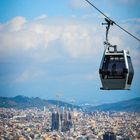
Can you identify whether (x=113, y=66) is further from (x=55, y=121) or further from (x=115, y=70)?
(x=55, y=121)

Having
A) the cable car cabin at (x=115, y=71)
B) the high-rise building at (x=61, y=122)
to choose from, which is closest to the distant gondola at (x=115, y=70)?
the cable car cabin at (x=115, y=71)

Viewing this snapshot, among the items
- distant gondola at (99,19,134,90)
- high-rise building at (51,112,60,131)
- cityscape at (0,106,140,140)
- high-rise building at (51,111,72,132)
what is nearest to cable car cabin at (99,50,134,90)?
distant gondola at (99,19,134,90)

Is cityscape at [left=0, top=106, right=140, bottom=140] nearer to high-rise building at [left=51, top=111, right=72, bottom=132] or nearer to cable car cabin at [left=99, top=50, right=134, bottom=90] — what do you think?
high-rise building at [left=51, top=111, right=72, bottom=132]

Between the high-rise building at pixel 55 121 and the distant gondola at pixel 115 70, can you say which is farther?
the high-rise building at pixel 55 121

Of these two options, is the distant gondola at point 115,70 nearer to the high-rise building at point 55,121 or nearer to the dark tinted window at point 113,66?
the dark tinted window at point 113,66

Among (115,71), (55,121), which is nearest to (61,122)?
(55,121)

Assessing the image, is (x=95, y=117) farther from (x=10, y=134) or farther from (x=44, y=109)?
(x=10, y=134)

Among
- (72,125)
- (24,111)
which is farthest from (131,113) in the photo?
(24,111)
